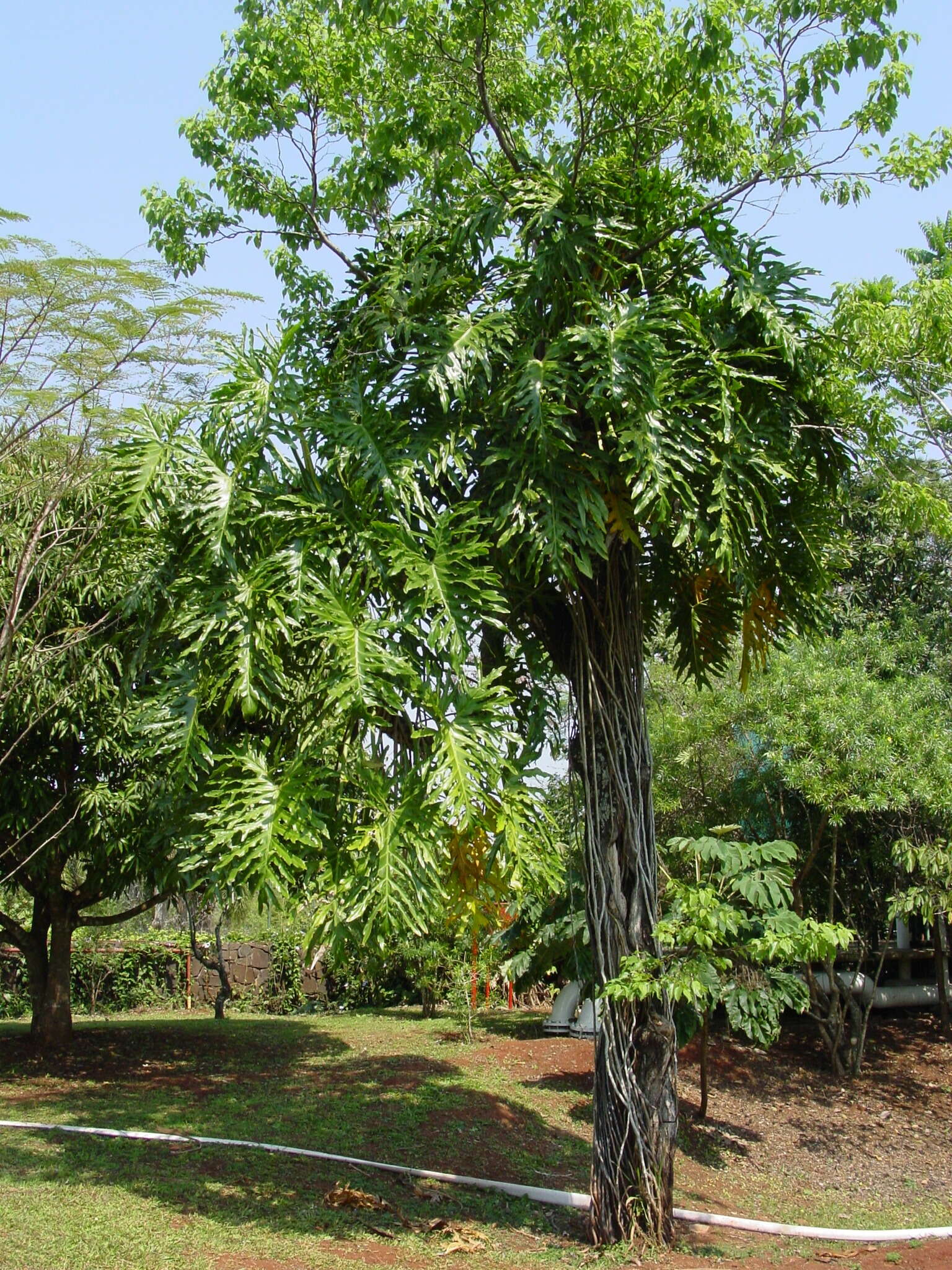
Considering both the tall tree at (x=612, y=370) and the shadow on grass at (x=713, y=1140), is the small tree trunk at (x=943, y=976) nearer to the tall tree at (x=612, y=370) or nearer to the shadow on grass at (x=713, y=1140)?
the shadow on grass at (x=713, y=1140)

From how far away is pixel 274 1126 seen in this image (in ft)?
27.2

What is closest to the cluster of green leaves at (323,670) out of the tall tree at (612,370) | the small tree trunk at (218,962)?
the tall tree at (612,370)

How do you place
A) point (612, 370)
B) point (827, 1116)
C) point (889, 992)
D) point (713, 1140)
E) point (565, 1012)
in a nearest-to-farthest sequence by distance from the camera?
point (612, 370) < point (713, 1140) < point (827, 1116) < point (565, 1012) < point (889, 992)

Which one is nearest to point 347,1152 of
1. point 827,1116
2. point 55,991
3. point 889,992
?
point 55,991

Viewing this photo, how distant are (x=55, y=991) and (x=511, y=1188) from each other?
18.6 feet

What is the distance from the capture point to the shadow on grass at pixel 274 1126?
659cm

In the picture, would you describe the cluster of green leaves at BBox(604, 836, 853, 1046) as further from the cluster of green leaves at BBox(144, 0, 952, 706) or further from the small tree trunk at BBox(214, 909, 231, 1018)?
the small tree trunk at BBox(214, 909, 231, 1018)

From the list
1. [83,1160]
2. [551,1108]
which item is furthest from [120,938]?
[83,1160]

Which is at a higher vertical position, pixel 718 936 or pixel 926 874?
pixel 926 874

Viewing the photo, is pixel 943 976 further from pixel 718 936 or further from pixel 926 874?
pixel 718 936

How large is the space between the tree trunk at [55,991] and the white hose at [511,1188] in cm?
326

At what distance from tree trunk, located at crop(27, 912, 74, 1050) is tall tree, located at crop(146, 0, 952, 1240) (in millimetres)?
6370

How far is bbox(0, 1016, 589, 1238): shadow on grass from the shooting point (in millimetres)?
6590

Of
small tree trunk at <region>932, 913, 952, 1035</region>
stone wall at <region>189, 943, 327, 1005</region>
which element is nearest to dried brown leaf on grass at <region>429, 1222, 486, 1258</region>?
small tree trunk at <region>932, 913, 952, 1035</region>
